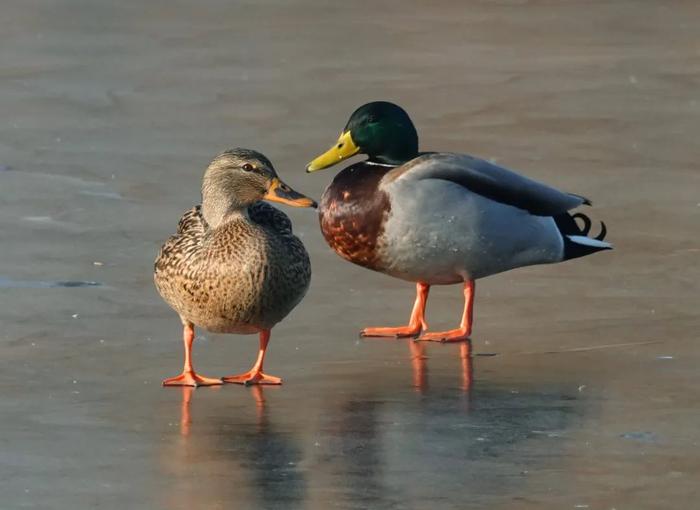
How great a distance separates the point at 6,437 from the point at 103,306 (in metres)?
2.05

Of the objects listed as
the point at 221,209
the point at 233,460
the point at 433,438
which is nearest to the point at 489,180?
the point at 221,209

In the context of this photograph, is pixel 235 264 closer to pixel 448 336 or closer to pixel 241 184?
pixel 241 184

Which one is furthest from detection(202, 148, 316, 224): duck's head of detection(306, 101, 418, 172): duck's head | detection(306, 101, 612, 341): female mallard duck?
detection(306, 101, 418, 172): duck's head

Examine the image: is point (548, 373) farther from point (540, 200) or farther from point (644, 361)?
point (540, 200)

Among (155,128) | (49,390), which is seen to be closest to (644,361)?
(49,390)

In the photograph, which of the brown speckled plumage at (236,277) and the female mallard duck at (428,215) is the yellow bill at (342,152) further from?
the brown speckled plumage at (236,277)

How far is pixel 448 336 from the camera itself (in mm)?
8570

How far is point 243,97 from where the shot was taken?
14.6 metres

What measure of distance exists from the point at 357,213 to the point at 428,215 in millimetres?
308

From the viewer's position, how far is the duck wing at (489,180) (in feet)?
29.5

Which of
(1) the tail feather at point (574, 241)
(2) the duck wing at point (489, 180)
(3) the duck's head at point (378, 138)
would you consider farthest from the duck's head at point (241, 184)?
(1) the tail feather at point (574, 241)

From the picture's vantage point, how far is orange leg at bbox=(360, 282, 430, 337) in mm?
8594

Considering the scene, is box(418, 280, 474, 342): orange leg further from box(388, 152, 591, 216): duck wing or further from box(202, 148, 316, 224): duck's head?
box(202, 148, 316, 224): duck's head

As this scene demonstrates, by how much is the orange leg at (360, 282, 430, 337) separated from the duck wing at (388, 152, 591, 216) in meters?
0.48
